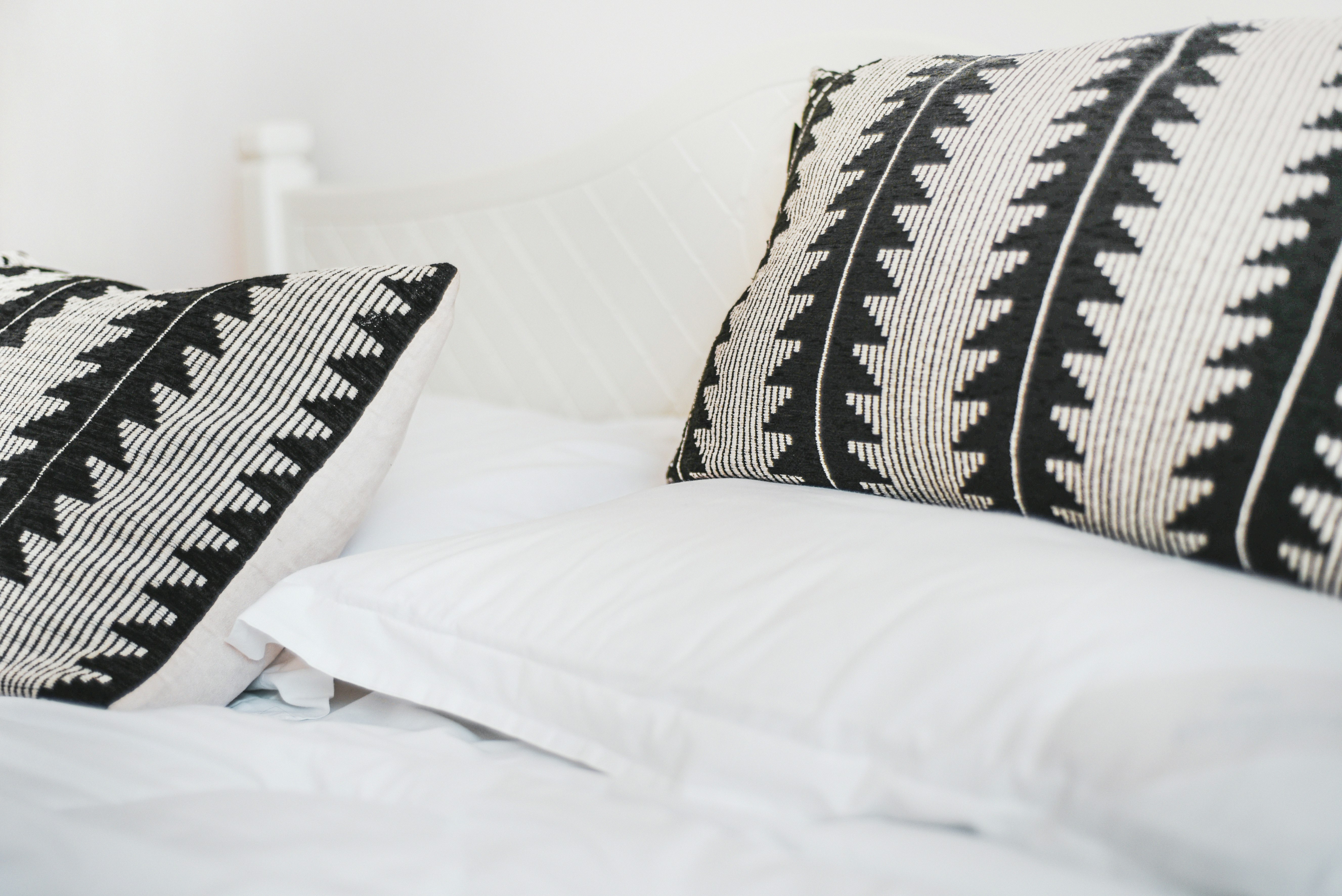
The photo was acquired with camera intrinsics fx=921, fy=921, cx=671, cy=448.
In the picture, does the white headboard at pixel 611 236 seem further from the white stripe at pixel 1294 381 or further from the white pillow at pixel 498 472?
the white stripe at pixel 1294 381

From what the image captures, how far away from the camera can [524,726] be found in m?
0.57

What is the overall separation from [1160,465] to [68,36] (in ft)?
7.13

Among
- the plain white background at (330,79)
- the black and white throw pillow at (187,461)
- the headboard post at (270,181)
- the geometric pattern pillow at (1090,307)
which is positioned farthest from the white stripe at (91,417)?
the headboard post at (270,181)

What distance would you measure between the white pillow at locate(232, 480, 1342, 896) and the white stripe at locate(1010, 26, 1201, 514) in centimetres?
4

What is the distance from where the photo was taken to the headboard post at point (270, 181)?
1.54m

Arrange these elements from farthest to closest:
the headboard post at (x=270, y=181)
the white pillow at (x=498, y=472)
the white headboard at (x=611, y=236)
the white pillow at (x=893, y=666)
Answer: the headboard post at (x=270, y=181), the white headboard at (x=611, y=236), the white pillow at (x=498, y=472), the white pillow at (x=893, y=666)

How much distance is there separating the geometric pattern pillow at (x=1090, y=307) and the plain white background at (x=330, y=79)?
43 centimetres

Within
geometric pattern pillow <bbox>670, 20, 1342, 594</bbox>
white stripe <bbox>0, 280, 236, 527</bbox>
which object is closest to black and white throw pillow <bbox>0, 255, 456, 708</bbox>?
white stripe <bbox>0, 280, 236, 527</bbox>

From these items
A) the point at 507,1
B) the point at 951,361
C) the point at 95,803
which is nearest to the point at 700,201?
the point at 507,1

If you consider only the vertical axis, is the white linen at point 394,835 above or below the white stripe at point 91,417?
below

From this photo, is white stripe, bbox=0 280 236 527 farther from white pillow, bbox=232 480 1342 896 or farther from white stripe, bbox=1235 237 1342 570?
white stripe, bbox=1235 237 1342 570

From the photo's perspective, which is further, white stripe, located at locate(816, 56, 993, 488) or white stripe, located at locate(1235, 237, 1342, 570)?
white stripe, located at locate(816, 56, 993, 488)

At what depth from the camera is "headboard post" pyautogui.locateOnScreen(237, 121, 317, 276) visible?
5.07ft

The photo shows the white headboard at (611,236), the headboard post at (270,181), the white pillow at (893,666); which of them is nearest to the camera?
the white pillow at (893,666)
